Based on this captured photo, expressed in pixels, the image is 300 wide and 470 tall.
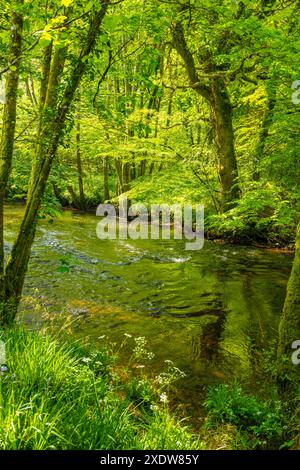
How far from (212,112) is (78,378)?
12.2 metres

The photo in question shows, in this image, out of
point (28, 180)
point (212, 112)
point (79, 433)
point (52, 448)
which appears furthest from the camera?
point (212, 112)

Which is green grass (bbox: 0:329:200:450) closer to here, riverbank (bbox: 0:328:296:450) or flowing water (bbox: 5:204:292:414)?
riverbank (bbox: 0:328:296:450)

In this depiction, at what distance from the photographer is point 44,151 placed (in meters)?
5.41

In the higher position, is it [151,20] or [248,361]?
[151,20]

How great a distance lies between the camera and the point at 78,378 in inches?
144

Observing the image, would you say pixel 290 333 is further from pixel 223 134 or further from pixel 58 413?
pixel 223 134

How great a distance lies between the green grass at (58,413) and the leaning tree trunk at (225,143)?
10.3 metres

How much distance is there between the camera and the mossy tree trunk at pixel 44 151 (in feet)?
17.1

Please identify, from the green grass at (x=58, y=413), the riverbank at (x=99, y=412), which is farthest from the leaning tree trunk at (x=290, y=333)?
the green grass at (x=58, y=413)

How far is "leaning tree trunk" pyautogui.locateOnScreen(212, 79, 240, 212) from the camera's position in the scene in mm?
13367

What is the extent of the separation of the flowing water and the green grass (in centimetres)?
130

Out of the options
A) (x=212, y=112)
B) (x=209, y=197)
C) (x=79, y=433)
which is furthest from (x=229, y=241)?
(x=79, y=433)

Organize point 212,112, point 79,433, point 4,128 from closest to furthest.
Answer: point 79,433 < point 4,128 < point 212,112
